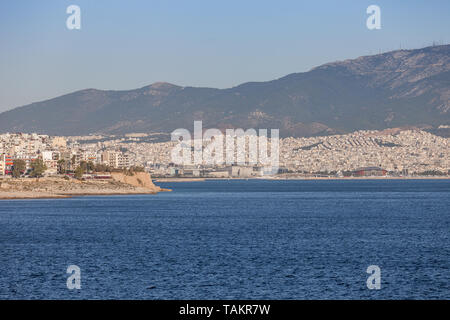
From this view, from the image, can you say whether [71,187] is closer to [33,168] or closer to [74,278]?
[33,168]

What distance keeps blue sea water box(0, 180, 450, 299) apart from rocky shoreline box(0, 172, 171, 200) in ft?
166

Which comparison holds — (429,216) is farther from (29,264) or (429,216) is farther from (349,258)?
(29,264)

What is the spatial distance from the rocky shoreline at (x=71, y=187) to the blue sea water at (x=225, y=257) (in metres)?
50.6

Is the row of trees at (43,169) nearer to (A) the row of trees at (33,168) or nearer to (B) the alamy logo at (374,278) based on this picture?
(A) the row of trees at (33,168)

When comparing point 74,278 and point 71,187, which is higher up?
point 71,187

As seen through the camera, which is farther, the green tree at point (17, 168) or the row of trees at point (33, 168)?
the green tree at point (17, 168)

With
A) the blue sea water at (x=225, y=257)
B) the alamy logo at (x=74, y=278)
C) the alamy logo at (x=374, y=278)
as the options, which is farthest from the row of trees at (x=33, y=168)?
the alamy logo at (x=374, y=278)

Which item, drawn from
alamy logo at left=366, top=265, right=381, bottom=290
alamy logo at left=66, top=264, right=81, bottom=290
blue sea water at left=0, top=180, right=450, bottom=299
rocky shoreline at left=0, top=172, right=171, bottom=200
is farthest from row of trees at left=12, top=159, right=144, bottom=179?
alamy logo at left=366, top=265, right=381, bottom=290

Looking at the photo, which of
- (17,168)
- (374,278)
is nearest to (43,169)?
(17,168)

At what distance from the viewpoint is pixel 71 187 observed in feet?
458

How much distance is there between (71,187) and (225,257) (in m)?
101

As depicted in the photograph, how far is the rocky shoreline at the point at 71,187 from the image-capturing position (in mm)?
124938
